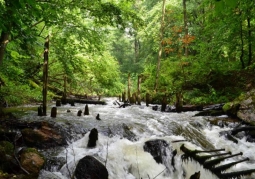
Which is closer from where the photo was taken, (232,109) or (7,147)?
(7,147)

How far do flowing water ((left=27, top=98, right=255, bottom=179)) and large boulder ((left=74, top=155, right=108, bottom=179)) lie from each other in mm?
346

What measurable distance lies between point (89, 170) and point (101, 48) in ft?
18.3

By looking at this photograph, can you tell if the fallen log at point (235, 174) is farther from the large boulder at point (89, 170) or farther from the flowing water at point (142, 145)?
the large boulder at point (89, 170)

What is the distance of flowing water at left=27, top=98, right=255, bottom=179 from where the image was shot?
16.9ft

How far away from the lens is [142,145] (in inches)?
243

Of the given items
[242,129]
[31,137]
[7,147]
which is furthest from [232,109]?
[7,147]

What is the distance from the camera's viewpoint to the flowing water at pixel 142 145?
5.16 metres

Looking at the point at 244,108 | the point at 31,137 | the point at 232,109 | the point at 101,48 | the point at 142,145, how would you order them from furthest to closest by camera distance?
the point at 232,109
the point at 244,108
the point at 101,48
the point at 142,145
the point at 31,137

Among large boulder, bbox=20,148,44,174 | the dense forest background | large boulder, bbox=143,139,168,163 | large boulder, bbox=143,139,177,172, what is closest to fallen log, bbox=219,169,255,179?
large boulder, bbox=143,139,177,172

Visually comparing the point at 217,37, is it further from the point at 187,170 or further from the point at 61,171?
the point at 61,171

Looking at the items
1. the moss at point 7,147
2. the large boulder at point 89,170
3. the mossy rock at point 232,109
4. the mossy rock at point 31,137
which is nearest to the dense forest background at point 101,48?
the mossy rock at point 31,137

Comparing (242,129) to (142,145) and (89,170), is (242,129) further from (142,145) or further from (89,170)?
(89,170)

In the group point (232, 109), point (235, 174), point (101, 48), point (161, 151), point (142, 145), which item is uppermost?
point (101, 48)

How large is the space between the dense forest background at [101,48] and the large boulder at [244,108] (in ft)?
8.39
